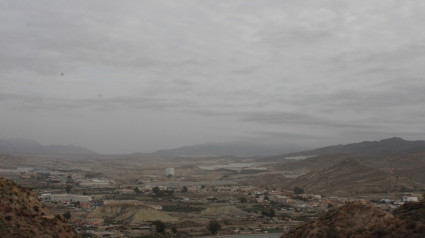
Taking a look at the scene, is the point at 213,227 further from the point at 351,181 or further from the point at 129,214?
the point at 351,181

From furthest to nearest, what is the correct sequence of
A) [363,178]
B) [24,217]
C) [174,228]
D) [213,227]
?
[363,178] → [174,228] → [213,227] → [24,217]

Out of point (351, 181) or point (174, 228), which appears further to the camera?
point (351, 181)

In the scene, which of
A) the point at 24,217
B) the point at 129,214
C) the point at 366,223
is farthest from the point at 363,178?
the point at 24,217

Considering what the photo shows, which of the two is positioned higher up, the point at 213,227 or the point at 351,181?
the point at 351,181

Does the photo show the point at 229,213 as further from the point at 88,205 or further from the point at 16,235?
the point at 16,235

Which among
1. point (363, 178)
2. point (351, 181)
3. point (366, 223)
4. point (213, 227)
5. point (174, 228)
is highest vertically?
point (366, 223)
